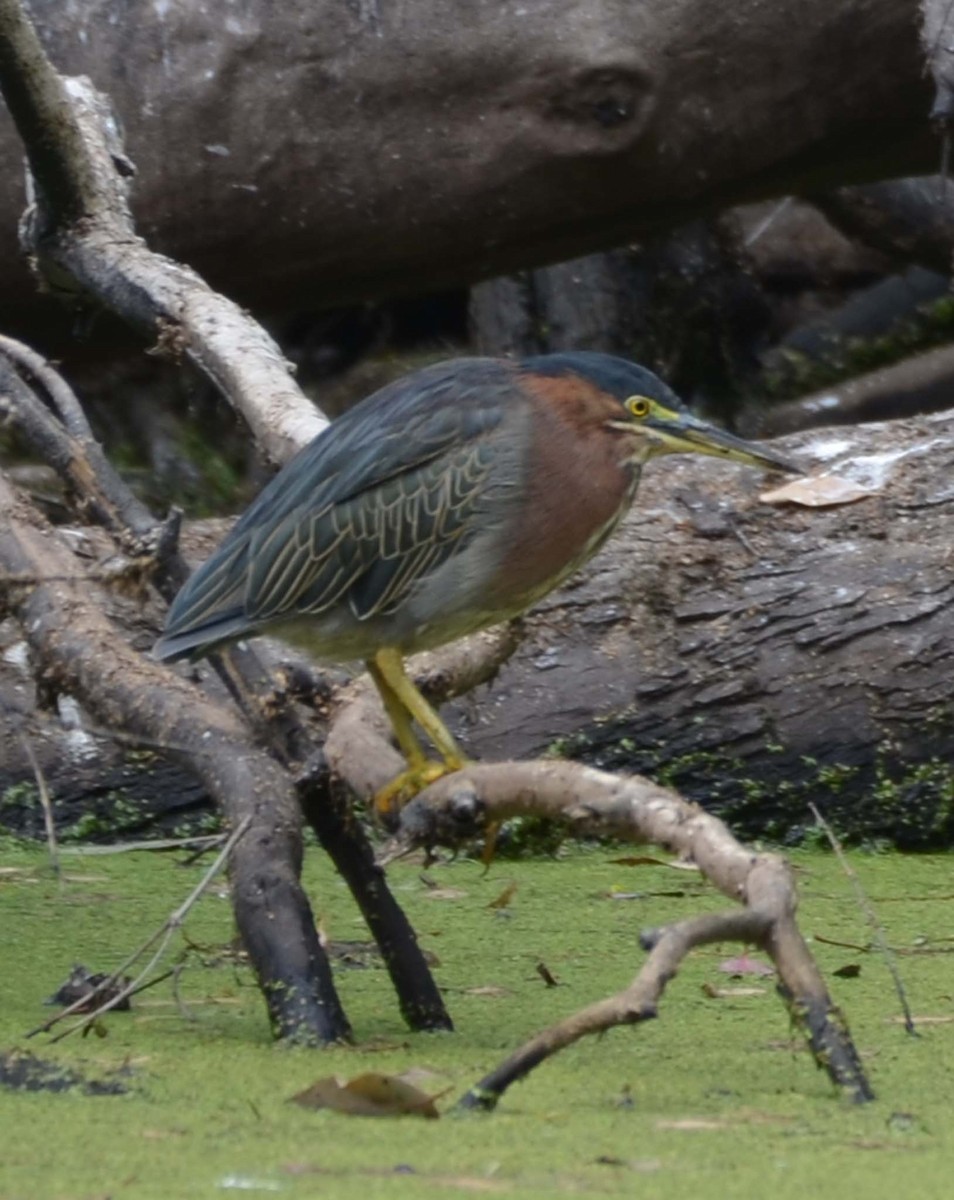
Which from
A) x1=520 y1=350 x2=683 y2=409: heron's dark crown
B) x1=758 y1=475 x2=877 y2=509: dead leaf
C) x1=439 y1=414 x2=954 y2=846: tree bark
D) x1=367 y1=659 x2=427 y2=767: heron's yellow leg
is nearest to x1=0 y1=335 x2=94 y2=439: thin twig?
x1=367 y1=659 x2=427 y2=767: heron's yellow leg

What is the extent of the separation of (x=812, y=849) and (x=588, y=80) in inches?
87.0

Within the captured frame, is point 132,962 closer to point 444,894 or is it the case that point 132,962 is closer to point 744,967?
point 744,967

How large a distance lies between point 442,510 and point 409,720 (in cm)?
39

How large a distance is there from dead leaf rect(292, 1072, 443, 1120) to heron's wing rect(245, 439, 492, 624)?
86cm

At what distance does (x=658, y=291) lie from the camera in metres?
7.90

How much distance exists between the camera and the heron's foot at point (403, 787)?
297 cm

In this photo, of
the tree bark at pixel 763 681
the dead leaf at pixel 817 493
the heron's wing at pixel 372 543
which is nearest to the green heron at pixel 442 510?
the heron's wing at pixel 372 543

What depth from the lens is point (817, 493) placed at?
5031 mm

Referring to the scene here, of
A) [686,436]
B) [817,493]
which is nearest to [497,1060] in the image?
[686,436]

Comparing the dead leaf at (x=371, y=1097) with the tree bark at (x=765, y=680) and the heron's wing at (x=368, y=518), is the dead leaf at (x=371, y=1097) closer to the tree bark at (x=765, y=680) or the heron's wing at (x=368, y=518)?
the heron's wing at (x=368, y=518)

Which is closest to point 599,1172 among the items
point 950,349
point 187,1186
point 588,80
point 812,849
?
point 187,1186

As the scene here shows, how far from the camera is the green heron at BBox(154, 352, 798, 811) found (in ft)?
10.7

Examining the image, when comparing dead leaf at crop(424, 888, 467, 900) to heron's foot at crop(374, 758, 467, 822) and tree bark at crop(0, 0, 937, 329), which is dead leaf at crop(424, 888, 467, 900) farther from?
tree bark at crop(0, 0, 937, 329)

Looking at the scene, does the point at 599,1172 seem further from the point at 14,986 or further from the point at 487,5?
the point at 487,5
